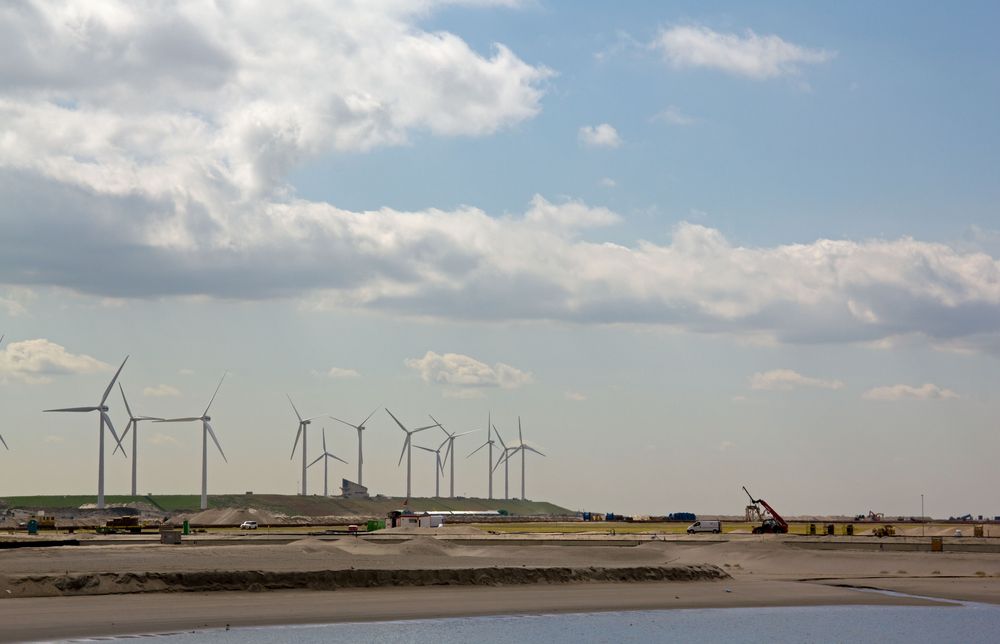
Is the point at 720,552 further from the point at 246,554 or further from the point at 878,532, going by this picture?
the point at 246,554

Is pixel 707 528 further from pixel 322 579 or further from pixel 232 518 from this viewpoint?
pixel 322 579

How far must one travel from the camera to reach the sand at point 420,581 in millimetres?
55781

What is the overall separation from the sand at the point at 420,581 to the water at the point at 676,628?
2.58 metres

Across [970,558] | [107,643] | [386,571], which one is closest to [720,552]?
[970,558]

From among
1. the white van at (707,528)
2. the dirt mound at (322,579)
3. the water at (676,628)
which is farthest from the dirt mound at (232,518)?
the water at (676,628)

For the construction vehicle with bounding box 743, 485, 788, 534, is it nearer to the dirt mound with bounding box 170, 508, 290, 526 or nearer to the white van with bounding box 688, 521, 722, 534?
the white van with bounding box 688, 521, 722, 534

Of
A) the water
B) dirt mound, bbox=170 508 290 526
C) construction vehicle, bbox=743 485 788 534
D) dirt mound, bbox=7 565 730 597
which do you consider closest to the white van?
A: construction vehicle, bbox=743 485 788 534

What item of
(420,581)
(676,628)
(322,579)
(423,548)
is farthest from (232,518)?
(676,628)

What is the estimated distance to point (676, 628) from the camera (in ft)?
184

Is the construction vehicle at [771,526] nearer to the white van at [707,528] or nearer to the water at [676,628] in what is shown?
the white van at [707,528]

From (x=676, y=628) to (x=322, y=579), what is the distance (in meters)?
21.2

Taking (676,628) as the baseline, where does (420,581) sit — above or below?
above

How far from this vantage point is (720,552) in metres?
98.3

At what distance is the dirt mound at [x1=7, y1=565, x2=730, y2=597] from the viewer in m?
60.3
